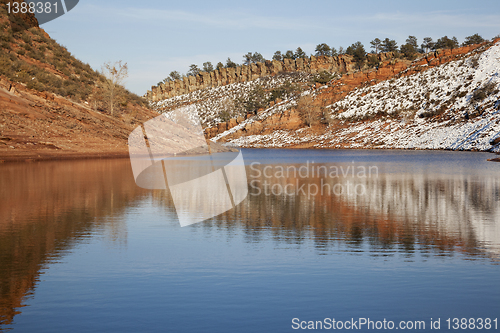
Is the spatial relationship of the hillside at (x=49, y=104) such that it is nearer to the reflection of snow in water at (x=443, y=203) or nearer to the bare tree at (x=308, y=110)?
the reflection of snow in water at (x=443, y=203)

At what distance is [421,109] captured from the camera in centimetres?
9719

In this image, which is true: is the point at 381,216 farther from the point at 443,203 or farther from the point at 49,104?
the point at 49,104

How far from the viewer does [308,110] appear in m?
118

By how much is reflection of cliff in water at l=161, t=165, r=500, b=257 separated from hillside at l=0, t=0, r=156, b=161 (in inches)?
1080

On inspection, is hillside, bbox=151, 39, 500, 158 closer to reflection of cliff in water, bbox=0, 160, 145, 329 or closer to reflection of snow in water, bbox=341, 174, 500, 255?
reflection of snow in water, bbox=341, 174, 500, 255

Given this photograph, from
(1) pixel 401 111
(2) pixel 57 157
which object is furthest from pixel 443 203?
(1) pixel 401 111

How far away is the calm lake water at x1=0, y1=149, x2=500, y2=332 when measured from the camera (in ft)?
21.9

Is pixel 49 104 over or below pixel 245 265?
over

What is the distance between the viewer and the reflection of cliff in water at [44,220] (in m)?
8.32

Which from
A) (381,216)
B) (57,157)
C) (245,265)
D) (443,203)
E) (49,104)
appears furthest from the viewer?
(49,104)

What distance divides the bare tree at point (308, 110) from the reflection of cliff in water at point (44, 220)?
306 feet

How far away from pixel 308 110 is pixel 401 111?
24.7 m

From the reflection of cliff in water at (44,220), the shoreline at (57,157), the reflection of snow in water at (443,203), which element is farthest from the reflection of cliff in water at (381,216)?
the shoreline at (57,157)

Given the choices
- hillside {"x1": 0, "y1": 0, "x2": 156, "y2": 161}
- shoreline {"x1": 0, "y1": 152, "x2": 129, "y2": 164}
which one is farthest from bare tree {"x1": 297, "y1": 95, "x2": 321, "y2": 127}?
shoreline {"x1": 0, "y1": 152, "x2": 129, "y2": 164}
